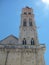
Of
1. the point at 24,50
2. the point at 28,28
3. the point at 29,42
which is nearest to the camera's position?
the point at 24,50

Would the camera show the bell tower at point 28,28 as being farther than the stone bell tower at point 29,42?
Yes

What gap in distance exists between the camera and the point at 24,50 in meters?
31.5

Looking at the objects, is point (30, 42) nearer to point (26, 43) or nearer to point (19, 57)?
point (26, 43)

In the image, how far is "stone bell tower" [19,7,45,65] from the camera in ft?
98.9

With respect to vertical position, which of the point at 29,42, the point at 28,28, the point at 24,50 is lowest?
the point at 24,50

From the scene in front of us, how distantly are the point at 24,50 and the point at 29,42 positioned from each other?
10.2ft

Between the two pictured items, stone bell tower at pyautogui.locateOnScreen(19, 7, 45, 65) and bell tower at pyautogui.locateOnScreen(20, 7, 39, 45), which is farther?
bell tower at pyautogui.locateOnScreen(20, 7, 39, 45)

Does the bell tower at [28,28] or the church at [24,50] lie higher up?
the bell tower at [28,28]

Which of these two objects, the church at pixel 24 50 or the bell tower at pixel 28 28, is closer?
the church at pixel 24 50

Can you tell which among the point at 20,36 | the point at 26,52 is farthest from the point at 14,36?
the point at 26,52

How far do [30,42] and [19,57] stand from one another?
4.72 m

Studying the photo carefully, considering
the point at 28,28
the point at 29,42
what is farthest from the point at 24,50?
the point at 28,28

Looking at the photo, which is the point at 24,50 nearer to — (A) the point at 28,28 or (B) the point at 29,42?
(B) the point at 29,42

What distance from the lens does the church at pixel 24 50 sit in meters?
30.1
